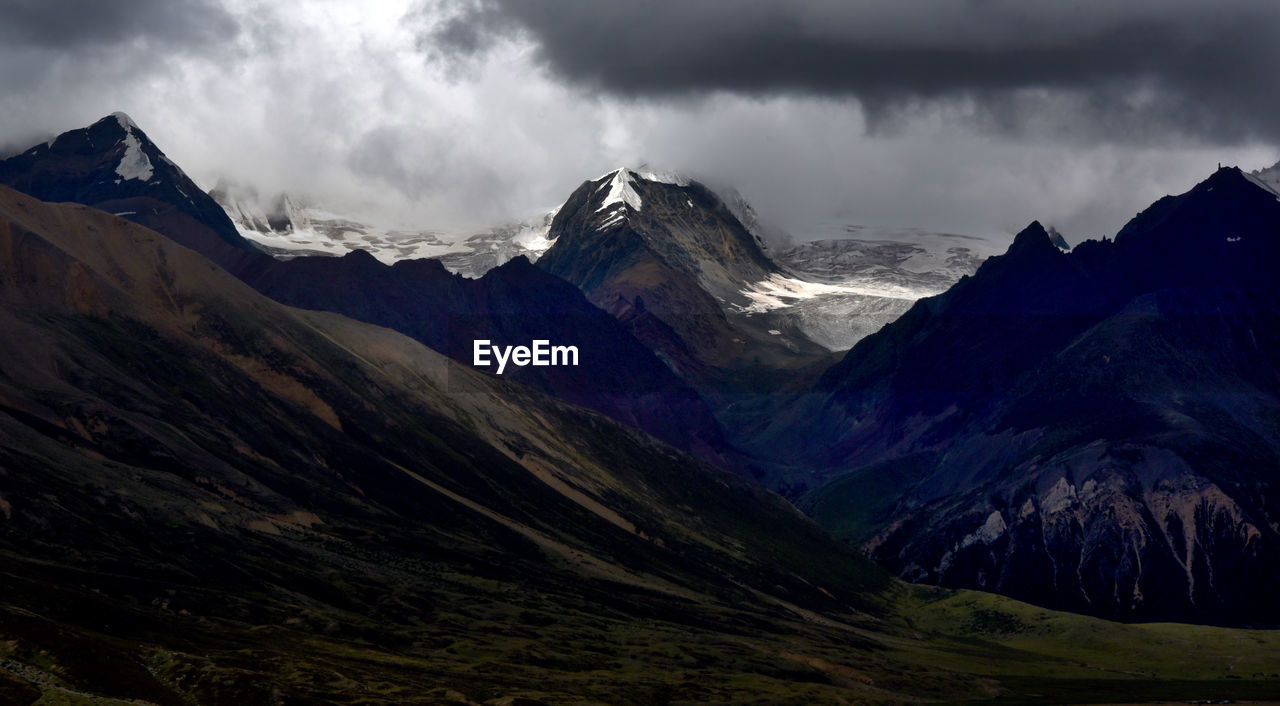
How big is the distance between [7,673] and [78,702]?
1071cm

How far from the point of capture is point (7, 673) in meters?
199

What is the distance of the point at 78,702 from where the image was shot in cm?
19450
